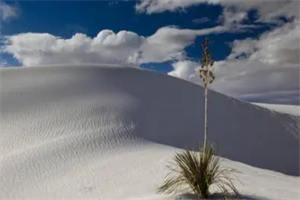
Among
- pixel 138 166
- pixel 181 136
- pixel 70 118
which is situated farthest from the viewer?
pixel 181 136

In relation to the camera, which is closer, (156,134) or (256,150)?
(156,134)

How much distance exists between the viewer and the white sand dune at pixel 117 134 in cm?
990

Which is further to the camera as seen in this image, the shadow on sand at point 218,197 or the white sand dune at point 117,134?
the white sand dune at point 117,134

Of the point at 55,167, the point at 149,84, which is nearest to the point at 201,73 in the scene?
the point at 55,167

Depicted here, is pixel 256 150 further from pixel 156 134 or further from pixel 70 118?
pixel 70 118

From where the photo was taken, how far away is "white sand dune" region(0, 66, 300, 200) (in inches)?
390

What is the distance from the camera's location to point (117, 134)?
15.5 metres

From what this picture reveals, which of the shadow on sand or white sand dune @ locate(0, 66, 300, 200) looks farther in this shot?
white sand dune @ locate(0, 66, 300, 200)

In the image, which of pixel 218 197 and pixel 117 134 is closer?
pixel 218 197

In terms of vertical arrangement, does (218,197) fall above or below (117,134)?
above

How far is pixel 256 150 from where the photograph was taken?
20531 mm

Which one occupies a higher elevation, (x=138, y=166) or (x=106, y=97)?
(x=106, y=97)

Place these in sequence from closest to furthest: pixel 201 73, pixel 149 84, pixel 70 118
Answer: pixel 201 73 < pixel 70 118 < pixel 149 84

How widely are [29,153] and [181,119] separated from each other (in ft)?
32.4
